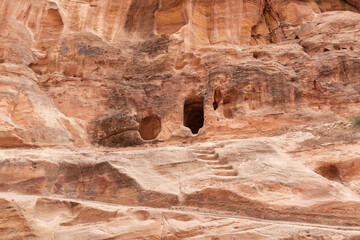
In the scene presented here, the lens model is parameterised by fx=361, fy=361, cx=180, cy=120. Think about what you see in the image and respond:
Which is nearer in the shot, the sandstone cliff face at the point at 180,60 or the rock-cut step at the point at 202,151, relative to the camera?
the rock-cut step at the point at 202,151

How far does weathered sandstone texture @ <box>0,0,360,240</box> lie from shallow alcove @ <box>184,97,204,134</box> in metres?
0.09

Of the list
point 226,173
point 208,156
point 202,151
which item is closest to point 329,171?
point 226,173

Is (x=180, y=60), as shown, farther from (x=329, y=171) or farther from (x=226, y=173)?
(x=329, y=171)

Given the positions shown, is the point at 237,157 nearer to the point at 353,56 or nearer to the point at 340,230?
the point at 340,230

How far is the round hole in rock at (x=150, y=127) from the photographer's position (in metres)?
13.9

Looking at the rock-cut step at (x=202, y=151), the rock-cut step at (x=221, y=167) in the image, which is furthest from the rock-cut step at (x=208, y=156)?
the rock-cut step at (x=221, y=167)

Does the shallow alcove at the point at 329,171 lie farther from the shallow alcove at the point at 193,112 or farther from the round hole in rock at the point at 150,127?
the round hole in rock at the point at 150,127

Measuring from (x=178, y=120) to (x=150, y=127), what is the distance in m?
1.56

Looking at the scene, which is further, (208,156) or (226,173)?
(208,156)

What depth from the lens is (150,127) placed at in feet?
46.4

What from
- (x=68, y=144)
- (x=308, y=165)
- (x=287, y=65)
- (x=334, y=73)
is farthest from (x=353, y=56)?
(x=68, y=144)

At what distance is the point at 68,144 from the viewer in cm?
1128

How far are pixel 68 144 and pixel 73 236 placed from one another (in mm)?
5211

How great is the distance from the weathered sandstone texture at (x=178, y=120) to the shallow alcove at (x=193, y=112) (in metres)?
0.09
